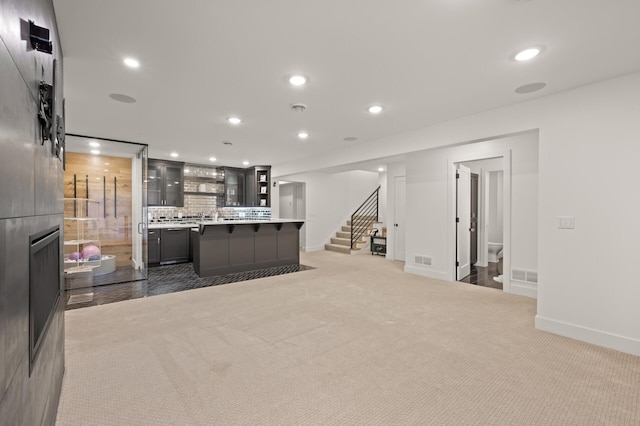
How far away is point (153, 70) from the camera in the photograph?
2830 mm

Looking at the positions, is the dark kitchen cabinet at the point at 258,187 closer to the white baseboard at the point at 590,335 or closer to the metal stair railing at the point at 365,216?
the metal stair railing at the point at 365,216

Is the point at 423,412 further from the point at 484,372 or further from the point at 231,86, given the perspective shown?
the point at 231,86

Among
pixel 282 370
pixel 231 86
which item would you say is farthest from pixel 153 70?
pixel 282 370

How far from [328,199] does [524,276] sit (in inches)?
238

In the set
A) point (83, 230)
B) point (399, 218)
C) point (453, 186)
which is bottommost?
point (83, 230)

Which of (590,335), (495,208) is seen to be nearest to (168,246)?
(590,335)

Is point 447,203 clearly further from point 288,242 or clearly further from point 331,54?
point 331,54

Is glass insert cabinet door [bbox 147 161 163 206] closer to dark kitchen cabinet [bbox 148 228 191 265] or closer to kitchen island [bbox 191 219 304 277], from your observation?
dark kitchen cabinet [bbox 148 228 191 265]

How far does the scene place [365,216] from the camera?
10250 mm

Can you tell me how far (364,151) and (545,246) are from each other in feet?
10.9

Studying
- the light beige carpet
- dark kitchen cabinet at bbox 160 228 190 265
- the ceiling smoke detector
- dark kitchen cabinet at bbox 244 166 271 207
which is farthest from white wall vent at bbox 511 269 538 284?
dark kitchen cabinet at bbox 160 228 190 265

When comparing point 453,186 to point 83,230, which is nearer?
point 453,186

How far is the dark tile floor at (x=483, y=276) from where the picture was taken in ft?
17.0

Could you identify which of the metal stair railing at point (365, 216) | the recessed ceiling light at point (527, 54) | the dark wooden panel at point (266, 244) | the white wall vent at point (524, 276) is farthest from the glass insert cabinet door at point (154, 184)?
the white wall vent at point (524, 276)
